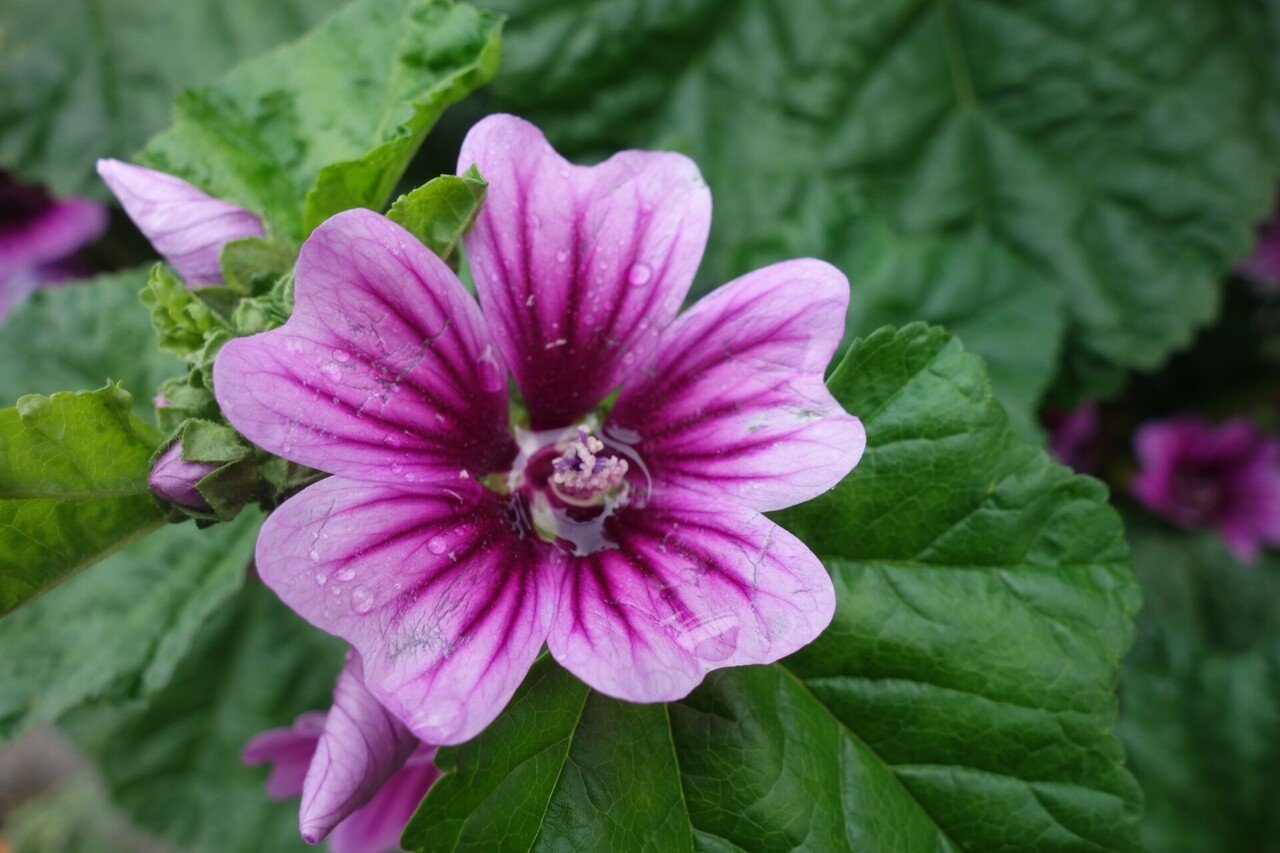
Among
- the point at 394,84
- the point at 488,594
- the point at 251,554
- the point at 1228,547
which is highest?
the point at 394,84

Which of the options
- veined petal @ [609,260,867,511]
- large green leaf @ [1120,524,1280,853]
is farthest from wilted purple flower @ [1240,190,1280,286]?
veined petal @ [609,260,867,511]

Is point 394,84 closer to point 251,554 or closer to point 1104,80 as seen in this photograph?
point 251,554

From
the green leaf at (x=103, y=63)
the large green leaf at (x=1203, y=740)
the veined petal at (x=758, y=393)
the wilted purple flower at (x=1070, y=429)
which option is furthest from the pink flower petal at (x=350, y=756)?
the wilted purple flower at (x=1070, y=429)

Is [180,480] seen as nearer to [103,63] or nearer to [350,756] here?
[350,756]

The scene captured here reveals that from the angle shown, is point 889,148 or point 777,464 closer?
point 777,464

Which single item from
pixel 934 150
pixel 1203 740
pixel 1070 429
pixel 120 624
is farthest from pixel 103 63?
pixel 1203 740

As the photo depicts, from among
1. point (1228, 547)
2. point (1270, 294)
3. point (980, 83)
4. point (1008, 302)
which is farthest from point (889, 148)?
point (1228, 547)

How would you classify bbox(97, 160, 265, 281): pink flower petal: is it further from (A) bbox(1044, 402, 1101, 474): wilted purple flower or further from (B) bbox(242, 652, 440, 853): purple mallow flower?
(A) bbox(1044, 402, 1101, 474): wilted purple flower

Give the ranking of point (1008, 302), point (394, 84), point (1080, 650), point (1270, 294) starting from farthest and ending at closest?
point (1270, 294)
point (1008, 302)
point (394, 84)
point (1080, 650)

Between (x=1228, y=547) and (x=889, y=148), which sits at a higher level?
(x=889, y=148)
